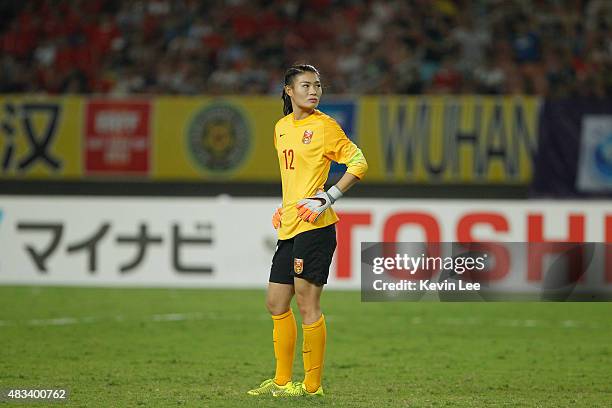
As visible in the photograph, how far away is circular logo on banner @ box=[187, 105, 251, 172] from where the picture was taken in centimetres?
2009

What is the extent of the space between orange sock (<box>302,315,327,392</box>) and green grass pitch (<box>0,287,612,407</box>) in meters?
0.18

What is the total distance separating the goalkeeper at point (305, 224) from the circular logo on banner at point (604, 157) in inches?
472

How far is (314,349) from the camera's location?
23.8ft

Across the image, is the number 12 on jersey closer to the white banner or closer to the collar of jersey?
the collar of jersey

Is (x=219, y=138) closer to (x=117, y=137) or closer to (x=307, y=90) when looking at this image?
(x=117, y=137)

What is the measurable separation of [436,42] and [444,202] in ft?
23.7

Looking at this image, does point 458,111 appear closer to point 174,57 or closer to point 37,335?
point 174,57

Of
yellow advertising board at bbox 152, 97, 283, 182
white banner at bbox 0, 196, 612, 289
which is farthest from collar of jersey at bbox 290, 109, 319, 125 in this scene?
yellow advertising board at bbox 152, 97, 283, 182

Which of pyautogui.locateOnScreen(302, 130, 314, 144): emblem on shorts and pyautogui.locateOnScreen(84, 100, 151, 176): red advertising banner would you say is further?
pyautogui.locateOnScreen(84, 100, 151, 176): red advertising banner

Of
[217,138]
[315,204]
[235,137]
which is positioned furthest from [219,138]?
[315,204]

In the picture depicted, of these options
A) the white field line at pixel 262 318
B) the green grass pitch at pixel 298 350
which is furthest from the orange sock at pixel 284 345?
the white field line at pixel 262 318

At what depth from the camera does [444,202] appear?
45.3 feet

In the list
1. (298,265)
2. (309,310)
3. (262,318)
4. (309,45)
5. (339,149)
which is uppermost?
(309,45)

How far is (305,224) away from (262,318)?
205 inches
